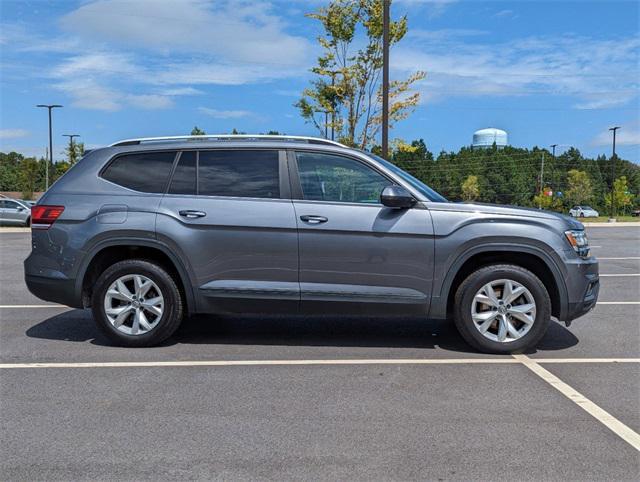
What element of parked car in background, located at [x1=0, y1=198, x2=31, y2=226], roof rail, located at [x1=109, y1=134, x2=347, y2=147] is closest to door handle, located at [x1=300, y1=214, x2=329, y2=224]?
roof rail, located at [x1=109, y1=134, x2=347, y2=147]

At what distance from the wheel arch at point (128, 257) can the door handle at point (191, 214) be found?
330 millimetres

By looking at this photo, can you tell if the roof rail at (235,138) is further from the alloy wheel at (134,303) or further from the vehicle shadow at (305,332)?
the vehicle shadow at (305,332)

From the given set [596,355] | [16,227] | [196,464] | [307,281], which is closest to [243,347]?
[307,281]

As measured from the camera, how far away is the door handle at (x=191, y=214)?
526 centimetres

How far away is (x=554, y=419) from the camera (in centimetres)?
374

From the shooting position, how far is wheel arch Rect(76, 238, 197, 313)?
17.4ft

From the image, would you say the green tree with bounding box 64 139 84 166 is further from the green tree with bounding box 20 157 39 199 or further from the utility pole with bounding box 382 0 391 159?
the utility pole with bounding box 382 0 391 159

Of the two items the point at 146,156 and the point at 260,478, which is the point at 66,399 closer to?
the point at 260,478

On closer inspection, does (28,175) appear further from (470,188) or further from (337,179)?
(337,179)

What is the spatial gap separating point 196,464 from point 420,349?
111 inches

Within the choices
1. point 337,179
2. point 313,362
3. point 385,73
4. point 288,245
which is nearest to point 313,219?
point 288,245

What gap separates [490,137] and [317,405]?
5033 inches

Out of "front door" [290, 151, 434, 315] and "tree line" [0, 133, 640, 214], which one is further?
"tree line" [0, 133, 640, 214]

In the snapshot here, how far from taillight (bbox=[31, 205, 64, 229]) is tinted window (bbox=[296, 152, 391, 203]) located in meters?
2.23
